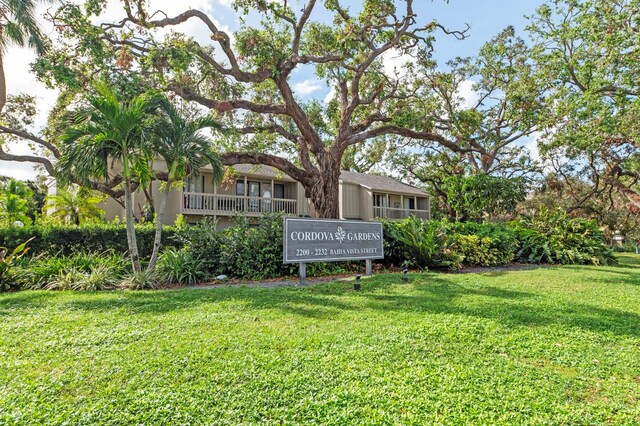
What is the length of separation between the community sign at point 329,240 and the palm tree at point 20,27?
36.2ft

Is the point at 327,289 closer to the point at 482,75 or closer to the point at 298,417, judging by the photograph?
the point at 298,417

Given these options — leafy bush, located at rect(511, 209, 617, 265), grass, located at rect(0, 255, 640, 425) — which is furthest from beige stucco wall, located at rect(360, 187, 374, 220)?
grass, located at rect(0, 255, 640, 425)

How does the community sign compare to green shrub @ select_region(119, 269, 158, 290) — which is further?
the community sign

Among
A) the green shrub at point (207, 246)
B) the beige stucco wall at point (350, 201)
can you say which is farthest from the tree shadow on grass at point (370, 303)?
the beige stucco wall at point (350, 201)

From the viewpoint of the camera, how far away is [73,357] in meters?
3.44

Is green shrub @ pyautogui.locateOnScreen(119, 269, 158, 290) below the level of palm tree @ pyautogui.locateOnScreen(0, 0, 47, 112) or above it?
below

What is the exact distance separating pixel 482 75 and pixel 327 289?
2017 centimetres

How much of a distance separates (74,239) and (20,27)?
24.7 ft

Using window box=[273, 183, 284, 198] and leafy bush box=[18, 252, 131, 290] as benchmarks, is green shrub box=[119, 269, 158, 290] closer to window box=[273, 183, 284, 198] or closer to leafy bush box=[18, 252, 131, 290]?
leafy bush box=[18, 252, 131, 290]

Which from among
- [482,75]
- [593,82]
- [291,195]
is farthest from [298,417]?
[482,75]

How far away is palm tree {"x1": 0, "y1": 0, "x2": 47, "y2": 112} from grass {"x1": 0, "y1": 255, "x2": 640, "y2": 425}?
9.94 metres

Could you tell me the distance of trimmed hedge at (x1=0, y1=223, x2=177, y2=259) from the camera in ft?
30.4

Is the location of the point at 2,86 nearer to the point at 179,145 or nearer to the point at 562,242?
the point at 179,145

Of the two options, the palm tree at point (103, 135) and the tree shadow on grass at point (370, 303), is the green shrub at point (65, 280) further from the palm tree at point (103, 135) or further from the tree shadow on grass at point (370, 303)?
the palm tree at point (103, 135)
